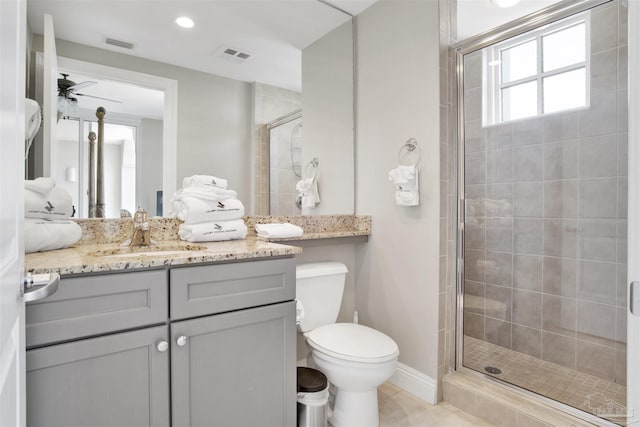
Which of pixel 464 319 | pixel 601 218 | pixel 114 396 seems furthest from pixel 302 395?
pixel 601 218

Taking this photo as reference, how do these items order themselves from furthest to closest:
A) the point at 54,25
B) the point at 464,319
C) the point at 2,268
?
the point at 464,319 < the point at 54,25 < the point at 2,268

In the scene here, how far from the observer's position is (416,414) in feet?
6.11

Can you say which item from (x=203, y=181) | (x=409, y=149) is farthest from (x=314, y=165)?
(x=203, y=181)

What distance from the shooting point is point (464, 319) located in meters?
2.08

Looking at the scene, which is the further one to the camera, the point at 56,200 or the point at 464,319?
the point at 464,319

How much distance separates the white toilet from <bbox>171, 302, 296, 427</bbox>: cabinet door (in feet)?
0.81

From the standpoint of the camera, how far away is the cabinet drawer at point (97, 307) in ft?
3.26

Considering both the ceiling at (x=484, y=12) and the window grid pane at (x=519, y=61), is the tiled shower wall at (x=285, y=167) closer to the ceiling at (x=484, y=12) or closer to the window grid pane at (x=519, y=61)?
the ceiling at (x=484, y=12)

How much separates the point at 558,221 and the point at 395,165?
962 millimetres

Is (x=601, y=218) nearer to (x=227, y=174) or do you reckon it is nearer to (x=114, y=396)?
(x=227, y=174)

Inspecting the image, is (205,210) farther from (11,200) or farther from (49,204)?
(11,200)

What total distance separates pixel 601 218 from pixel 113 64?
2.52 m

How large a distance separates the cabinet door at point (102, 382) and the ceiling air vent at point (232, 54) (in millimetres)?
1478
